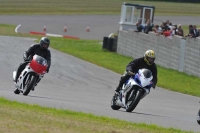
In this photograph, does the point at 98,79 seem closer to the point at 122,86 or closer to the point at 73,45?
the point at 122,86

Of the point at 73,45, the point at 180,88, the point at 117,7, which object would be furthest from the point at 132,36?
the point at 117,7

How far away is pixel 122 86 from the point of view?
1534 centimetres

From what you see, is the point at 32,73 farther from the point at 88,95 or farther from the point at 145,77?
the point at 145,77

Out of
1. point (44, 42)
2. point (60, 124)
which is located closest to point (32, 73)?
point (44, 42)

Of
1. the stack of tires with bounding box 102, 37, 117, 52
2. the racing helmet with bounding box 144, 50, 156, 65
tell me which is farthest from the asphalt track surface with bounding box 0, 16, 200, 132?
the stack of tires with bounding box 102, 37, 117, 52

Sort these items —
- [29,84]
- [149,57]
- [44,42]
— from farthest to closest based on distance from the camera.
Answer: [44,42]
[29,84]
[149,57]

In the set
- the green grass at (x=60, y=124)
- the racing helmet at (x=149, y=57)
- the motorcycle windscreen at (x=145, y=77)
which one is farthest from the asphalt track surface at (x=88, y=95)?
the green grass at (x=60, y=124)

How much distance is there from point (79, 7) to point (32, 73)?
53.4m

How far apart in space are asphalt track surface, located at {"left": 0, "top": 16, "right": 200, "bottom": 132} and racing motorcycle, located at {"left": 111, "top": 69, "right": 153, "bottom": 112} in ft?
0.72

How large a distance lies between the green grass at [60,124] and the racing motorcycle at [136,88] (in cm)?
297

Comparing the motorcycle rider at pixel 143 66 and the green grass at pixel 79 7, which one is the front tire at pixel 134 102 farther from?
the green grass at pixel 79 7

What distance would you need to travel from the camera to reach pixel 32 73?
16.9 meters

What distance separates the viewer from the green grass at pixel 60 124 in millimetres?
9000

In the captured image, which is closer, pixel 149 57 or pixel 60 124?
pixel 60 124
